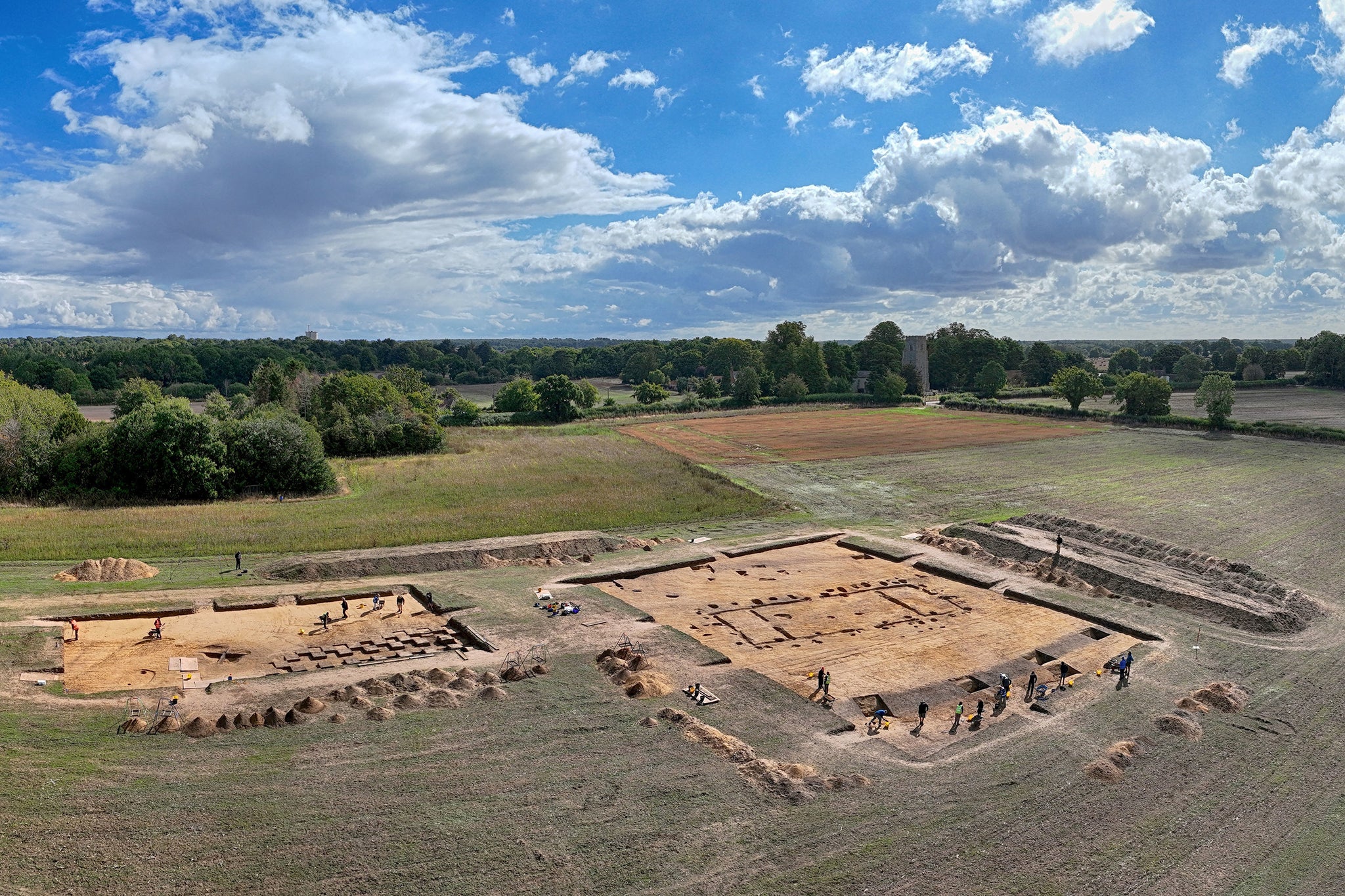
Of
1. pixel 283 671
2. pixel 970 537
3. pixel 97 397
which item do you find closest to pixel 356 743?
pixel 283 671

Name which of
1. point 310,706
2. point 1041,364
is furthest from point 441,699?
point 1041,364

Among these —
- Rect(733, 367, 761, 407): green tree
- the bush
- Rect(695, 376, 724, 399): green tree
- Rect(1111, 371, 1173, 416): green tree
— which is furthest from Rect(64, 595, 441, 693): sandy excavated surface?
the bush

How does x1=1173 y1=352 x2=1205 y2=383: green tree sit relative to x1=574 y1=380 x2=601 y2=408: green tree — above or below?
above

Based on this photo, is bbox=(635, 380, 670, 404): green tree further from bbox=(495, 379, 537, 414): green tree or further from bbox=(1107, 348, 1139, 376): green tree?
bbox=(1107, 348, 1139, 376): green tree

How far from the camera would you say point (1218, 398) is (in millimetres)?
74750

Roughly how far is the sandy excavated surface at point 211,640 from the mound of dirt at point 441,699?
129 inches

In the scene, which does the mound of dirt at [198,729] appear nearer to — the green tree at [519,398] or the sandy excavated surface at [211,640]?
the sandy excavated surface at [211,640]

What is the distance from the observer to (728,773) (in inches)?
678

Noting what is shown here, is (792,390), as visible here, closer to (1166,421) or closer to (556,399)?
(556,399)

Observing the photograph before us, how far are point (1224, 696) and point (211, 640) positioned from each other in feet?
99.5

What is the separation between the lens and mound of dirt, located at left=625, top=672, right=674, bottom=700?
69.9ft

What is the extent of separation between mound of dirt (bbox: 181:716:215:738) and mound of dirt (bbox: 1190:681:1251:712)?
84.8 feet

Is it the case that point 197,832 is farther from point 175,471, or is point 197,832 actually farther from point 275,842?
point 175,471

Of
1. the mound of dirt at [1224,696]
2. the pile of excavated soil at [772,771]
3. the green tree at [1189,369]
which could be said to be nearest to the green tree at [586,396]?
the pile of excavated soil at [772,771]
